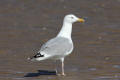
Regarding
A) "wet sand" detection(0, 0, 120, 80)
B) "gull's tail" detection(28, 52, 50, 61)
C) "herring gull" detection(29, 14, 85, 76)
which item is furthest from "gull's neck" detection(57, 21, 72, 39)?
"gull's tail" detection(28, 52, 50, 61)

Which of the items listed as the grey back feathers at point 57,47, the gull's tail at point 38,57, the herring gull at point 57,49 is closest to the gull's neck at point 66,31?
the herring gull at point 57,49

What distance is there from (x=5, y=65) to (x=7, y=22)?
6187 millimetres

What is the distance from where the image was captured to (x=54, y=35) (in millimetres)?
14773

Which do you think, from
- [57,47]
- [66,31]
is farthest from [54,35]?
[57,47]

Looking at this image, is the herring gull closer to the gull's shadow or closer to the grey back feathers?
the grey back feathers

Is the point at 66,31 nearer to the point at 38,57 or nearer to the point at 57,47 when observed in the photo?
the point at 57,47

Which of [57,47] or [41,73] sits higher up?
[57,47]

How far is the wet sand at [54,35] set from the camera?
33.6 ft

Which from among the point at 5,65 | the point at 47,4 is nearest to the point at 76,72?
the point at 5,65

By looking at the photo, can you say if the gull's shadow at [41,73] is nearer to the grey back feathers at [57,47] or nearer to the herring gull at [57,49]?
the herring gull at [57,49]

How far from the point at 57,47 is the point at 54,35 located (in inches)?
191

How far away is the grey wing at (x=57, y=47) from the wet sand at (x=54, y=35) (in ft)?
1.61

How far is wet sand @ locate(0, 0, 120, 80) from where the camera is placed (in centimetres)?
1023

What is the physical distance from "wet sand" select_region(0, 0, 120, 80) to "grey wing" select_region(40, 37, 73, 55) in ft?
1.61
